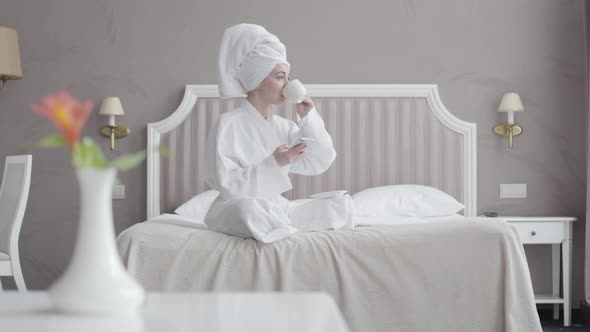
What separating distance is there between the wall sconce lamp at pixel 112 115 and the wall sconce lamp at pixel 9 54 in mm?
558

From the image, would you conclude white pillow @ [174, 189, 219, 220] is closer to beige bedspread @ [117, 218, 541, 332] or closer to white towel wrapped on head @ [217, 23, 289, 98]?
white towel wrapped on head @ [217, 23, 289, 98]

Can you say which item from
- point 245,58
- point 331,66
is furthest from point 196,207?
point 245,58

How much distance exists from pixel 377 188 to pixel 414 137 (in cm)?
46

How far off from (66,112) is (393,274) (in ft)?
5.06

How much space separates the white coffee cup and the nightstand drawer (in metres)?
1.87

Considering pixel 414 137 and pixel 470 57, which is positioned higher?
pixel 470 57

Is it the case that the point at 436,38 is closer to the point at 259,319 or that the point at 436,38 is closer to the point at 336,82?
the point at 336,82

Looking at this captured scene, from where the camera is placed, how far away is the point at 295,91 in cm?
290

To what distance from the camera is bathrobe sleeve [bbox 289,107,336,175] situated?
114 inches

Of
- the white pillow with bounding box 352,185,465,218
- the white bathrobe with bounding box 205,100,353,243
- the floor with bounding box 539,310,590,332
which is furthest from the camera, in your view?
the floor with bounding box 539,310,590,332

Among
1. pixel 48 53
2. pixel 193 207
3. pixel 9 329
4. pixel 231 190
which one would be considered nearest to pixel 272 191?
pixel 231 190

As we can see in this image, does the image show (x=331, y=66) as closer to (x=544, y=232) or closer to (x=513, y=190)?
(x=513, y=190)

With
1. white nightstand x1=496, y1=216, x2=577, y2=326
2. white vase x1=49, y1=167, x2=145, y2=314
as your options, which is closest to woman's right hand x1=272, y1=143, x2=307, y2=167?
white vase x1=49, y1=167, x2=145, y2=314

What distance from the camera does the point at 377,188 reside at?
4254 millimetres
